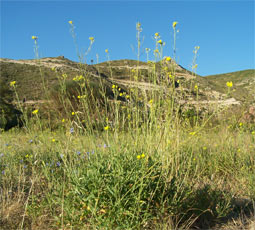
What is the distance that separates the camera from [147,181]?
158 cm

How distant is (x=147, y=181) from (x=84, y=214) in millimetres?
518

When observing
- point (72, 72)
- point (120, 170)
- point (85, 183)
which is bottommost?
point (85, 183)

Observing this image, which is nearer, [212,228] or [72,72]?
[212,228]

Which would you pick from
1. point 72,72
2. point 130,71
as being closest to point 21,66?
point 72,72

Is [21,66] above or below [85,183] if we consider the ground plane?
above

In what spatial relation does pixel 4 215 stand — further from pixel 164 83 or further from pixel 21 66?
pixel 21 66

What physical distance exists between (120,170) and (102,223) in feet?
1.21

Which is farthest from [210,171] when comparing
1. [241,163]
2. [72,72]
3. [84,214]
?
[72,72]

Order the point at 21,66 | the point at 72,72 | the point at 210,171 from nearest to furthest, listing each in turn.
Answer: the point at 210,171 → the point at 72,72 → the point at 21,66

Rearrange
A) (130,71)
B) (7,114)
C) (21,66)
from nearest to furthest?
(130,71), (7,114), (21,66)

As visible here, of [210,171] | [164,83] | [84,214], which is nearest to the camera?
[84,214]

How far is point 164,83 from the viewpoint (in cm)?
202

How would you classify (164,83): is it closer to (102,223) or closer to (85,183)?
(85,183)

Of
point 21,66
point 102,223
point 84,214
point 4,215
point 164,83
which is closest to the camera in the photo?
point 102,223
